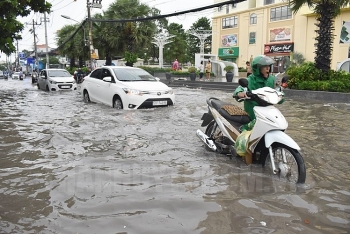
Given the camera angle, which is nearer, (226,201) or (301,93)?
(226,201)

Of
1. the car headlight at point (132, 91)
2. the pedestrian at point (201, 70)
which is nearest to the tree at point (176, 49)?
the pedestrian at point (201, 70)

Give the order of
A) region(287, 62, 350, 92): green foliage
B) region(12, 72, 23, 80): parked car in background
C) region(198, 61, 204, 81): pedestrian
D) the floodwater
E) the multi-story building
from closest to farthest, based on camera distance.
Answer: the floodwater
region(287, 62, 350, 92): green foliage
region(198, 61, 204, 81): pedestrian
the multi-story building
region(12, 72, 23, 80): parked car in background

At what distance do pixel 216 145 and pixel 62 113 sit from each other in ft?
19.7

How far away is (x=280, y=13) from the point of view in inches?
1428

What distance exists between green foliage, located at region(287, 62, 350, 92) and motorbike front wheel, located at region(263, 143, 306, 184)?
10.5 metres

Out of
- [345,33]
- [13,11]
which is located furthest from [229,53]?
[13,11]

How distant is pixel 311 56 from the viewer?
33.8m

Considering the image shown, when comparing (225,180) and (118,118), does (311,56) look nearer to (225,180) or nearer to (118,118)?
(118,118)

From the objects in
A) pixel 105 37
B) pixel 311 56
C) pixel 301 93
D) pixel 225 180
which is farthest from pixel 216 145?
pixel 311 56

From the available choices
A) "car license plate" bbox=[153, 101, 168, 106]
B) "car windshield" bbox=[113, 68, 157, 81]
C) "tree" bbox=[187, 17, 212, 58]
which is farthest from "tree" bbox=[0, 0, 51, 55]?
"tree" bbox=[187, 17, 212, 58]

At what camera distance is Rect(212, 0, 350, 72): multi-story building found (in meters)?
33.3

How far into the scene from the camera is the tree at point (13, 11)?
43.8ft

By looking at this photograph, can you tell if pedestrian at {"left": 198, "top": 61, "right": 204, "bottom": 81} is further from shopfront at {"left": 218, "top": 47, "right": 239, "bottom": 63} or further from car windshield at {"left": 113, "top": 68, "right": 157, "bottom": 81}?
car windshield at {"left": 113, "top": 68, "right": 157, "bottom": 81}

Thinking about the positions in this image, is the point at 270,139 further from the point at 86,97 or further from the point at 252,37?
the point at 252,37
